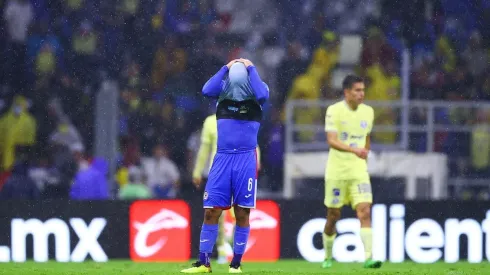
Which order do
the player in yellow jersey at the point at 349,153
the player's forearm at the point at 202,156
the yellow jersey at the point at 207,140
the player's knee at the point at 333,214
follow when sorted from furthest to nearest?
the player's forearm at the point at 202,156 → the yellow jersey at the point at 207,140 → the player's knee at the point at 333,214 → the player in yellow jersey at the point at 349,153

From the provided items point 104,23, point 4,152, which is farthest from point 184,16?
point 4,152

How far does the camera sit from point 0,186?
18.4 meters

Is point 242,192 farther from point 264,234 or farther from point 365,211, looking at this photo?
point 264,234

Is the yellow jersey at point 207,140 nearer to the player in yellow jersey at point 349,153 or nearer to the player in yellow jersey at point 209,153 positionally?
the player in yellow jersey at point 209,153

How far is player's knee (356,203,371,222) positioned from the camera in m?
12.5

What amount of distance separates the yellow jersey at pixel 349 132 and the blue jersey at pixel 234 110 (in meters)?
2.63

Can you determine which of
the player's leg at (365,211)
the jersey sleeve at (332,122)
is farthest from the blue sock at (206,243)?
the jersey sleeve at (332,122)

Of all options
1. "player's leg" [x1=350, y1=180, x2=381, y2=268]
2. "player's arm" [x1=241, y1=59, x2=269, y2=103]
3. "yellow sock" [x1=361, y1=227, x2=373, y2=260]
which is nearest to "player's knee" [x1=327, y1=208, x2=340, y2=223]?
"player's leg" [x1=350, y1=180, x2=381, y2=268]

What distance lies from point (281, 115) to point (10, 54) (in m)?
4.78

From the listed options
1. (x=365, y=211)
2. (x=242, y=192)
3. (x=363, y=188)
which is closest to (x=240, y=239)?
(x=242, y=192)

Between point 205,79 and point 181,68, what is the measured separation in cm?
57

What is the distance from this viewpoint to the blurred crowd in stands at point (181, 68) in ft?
61.0

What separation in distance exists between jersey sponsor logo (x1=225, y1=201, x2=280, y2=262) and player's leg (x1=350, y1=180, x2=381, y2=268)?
10.3 feet

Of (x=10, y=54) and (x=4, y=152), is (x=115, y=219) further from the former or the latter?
(x=10, y=54)
